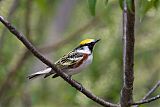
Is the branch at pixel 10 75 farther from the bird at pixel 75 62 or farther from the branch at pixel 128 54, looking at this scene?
the branch at pixel 128 54

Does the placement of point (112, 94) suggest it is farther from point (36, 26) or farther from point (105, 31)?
point (36, 26)

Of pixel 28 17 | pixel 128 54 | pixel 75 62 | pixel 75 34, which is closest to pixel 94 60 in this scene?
pixel 75 34

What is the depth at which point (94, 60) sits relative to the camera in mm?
6305

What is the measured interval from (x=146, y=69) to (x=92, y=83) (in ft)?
5.66

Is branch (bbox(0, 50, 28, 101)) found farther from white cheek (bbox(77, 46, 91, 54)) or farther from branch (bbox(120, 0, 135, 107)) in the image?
branch (bbox(120, 0, 135, 107))

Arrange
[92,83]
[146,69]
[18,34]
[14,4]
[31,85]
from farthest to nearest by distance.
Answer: [146,69]
[31,85]
[92,83]
[14,4]
[18,34]

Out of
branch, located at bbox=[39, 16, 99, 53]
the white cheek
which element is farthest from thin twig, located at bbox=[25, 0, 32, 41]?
the white cheek

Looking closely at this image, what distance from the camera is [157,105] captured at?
6.70m

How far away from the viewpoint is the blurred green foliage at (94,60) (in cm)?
623

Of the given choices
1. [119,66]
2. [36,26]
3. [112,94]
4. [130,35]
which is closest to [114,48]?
[119,66]

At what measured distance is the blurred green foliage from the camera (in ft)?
20.4

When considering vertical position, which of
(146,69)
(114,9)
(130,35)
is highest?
(130,35)

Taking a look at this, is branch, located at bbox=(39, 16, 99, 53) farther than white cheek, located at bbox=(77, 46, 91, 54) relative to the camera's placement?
Yes

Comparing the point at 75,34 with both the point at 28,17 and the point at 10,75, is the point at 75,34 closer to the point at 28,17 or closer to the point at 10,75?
the point at 28,17
